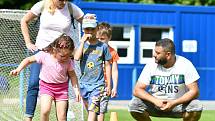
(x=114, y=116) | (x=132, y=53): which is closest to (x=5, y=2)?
(x=132, y=53)

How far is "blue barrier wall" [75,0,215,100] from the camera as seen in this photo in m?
20.1

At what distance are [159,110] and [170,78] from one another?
0.42m

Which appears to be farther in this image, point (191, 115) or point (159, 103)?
point (191, 115)

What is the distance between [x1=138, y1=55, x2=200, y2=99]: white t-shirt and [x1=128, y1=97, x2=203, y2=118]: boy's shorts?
152 mm

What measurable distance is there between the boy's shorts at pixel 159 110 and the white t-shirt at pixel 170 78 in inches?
6.0

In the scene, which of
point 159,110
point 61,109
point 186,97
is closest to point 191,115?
point 186,97

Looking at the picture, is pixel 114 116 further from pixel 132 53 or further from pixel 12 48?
pixel 132 53

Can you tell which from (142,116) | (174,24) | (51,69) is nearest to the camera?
(51,69)

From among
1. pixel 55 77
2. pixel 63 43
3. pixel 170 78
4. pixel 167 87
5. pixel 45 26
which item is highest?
pixel 45 26

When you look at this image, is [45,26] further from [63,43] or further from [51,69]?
[51,69]

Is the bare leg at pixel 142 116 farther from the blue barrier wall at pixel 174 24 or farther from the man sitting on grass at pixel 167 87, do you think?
the blue barrier wall at pixel 174 24

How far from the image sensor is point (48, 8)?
9.02m

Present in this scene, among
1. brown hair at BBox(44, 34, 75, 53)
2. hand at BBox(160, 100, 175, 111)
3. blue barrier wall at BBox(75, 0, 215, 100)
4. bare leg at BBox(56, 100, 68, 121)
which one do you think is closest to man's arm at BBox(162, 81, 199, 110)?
hand at BBox(160, 100, 175, 111)

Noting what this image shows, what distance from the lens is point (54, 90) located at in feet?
28.7
